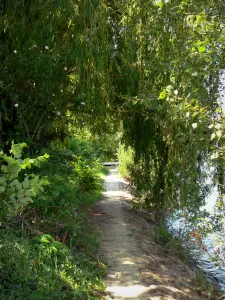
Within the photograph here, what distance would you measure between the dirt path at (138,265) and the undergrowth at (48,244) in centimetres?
27

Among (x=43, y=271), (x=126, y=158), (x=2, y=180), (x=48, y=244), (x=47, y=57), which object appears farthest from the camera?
(x=126, y=158)

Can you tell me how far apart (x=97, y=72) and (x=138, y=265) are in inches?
112

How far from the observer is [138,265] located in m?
6.23

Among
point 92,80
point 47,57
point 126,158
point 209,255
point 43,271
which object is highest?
point 47,57

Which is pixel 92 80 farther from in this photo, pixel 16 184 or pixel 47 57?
pixel 16 184

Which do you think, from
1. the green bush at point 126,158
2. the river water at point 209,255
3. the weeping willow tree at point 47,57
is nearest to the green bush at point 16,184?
the weeping willow tree at point 47,57

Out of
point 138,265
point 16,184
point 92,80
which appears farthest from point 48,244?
point 92,80

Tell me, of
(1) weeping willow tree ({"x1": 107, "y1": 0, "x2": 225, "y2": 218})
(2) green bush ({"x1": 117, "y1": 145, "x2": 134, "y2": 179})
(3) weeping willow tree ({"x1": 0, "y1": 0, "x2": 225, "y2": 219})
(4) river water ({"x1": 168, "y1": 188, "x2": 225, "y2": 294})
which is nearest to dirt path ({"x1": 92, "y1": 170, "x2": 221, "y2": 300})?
(4) river water ({"x1": 168, "y1": 188, "x2": 225, "y2": 294})

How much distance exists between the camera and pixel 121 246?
7215 millimetres

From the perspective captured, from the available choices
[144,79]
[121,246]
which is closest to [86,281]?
[121,246]

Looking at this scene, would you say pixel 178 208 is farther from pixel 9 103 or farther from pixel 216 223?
pixel 9 103

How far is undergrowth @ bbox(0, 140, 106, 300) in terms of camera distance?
4113 mm

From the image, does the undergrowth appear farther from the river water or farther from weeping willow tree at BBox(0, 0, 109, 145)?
the river water

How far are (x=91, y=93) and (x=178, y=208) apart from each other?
312 cm
